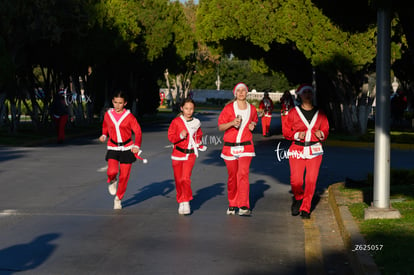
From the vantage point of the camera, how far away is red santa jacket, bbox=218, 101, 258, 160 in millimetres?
11852

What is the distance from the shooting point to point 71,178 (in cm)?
1686

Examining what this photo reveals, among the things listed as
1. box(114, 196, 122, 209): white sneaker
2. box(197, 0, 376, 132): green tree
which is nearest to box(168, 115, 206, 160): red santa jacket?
box(114, 196, 122, 209): white sneaker

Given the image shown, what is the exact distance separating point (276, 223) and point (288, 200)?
2.46 metres

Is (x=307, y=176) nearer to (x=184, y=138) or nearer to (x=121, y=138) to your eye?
(x=184, y=138)

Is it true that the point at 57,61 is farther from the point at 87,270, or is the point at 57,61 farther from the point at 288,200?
the point at 87,270

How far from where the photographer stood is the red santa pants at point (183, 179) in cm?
1202

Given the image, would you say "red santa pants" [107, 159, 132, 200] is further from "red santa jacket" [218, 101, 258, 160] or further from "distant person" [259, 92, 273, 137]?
"distant person" [259, 92, 273, 137]

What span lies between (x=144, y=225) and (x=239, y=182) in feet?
5.10

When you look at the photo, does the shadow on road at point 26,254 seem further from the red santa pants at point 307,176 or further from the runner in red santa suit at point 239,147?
the red santa pants at point 307,176

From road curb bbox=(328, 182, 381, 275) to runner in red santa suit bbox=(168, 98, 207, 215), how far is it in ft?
6.90

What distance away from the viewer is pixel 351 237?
30.6ft

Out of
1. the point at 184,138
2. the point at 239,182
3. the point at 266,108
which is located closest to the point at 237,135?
the point at 239,182

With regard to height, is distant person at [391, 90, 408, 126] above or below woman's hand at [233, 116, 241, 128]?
below

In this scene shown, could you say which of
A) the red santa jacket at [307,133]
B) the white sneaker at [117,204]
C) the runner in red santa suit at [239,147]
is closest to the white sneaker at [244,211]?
the runner in red santa suit at [239,147]
